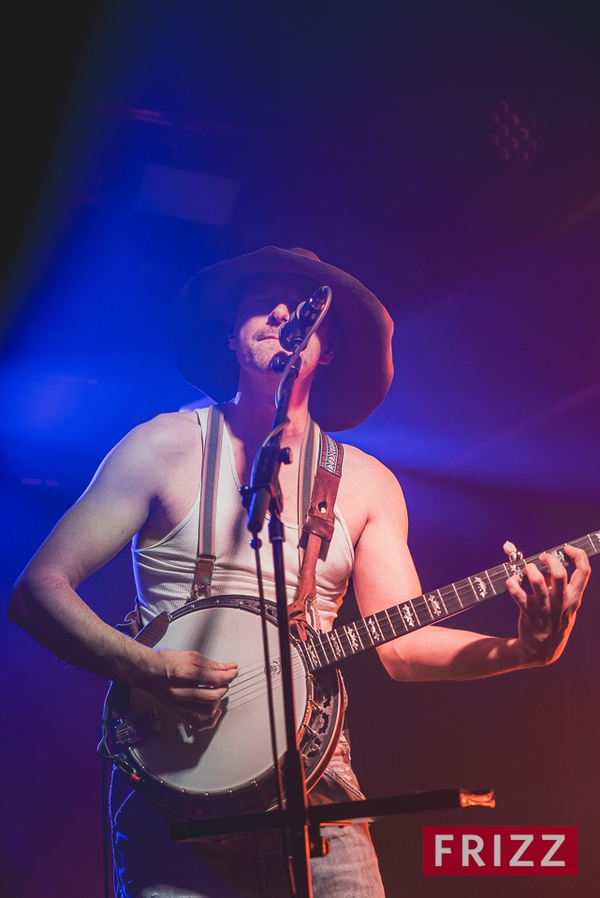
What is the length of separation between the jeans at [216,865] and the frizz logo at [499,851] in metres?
0.55

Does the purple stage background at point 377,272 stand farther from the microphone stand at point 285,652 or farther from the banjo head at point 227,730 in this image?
the microphone stand at point 285,652

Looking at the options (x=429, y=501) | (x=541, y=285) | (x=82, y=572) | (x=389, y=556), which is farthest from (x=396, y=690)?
(x=541, y=285)

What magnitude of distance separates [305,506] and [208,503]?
376 millimetres

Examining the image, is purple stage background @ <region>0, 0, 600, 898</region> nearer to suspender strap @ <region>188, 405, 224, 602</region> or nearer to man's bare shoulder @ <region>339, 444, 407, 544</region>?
man's bare shoulder @ <region>339, 444, 407, 544</region>

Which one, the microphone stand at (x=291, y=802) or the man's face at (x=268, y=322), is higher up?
the man's face at (x=268, y=322)

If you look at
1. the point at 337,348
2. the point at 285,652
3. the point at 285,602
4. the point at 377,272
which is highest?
the point at 377,272

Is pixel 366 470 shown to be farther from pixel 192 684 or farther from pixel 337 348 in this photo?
pixel 192 684

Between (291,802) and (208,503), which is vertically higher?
(208,503)

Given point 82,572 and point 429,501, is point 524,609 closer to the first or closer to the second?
point 429,501

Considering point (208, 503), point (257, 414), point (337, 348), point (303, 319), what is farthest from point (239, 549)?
point (337, 348)

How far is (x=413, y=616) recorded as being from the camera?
244 cm

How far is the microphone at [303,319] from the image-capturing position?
2.10 meters

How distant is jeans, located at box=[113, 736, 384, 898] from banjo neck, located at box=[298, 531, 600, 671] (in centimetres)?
48

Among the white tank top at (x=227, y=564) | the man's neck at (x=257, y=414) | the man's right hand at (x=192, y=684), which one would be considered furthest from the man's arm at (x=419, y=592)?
the man's right hand at (x=192, y=684)
